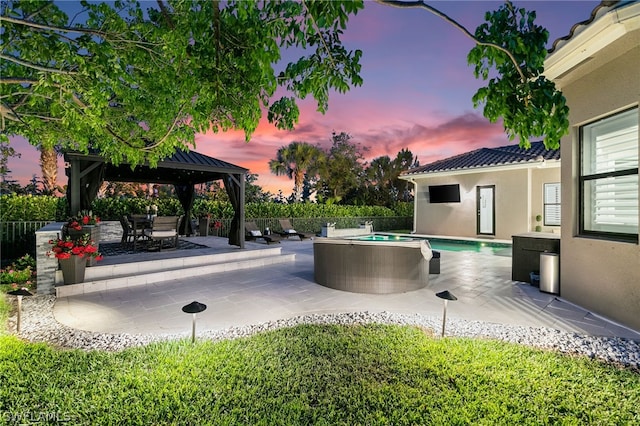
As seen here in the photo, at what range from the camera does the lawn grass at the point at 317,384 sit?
7.57 feet

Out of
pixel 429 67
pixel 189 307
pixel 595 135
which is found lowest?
pixel 189 307

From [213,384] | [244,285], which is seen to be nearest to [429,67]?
[244,285]

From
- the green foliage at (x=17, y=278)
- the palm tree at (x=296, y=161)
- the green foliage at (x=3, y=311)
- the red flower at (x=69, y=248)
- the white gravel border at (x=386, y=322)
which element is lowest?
the white gravel border at (x=386, y=322)

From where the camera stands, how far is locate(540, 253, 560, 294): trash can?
573cm

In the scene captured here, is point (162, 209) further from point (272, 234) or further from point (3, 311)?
point (3, 311)

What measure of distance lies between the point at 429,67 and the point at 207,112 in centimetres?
928

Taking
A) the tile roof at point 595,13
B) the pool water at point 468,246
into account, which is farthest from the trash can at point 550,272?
the pool water at point 468,246

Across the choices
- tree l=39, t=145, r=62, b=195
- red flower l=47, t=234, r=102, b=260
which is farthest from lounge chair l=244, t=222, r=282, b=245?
tree l=39, t=145, r=62, b=195

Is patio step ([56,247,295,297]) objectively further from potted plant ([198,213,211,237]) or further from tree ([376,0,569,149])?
tree ([376,0,569,149])

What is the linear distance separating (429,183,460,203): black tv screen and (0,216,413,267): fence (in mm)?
5688

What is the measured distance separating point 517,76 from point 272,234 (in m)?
12.7

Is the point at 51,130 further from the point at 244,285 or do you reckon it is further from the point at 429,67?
the point at 429,67

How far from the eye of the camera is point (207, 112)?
13.3 ft

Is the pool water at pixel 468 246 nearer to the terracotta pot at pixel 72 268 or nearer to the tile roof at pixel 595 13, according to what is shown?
the tile roof at pixel 595 13
